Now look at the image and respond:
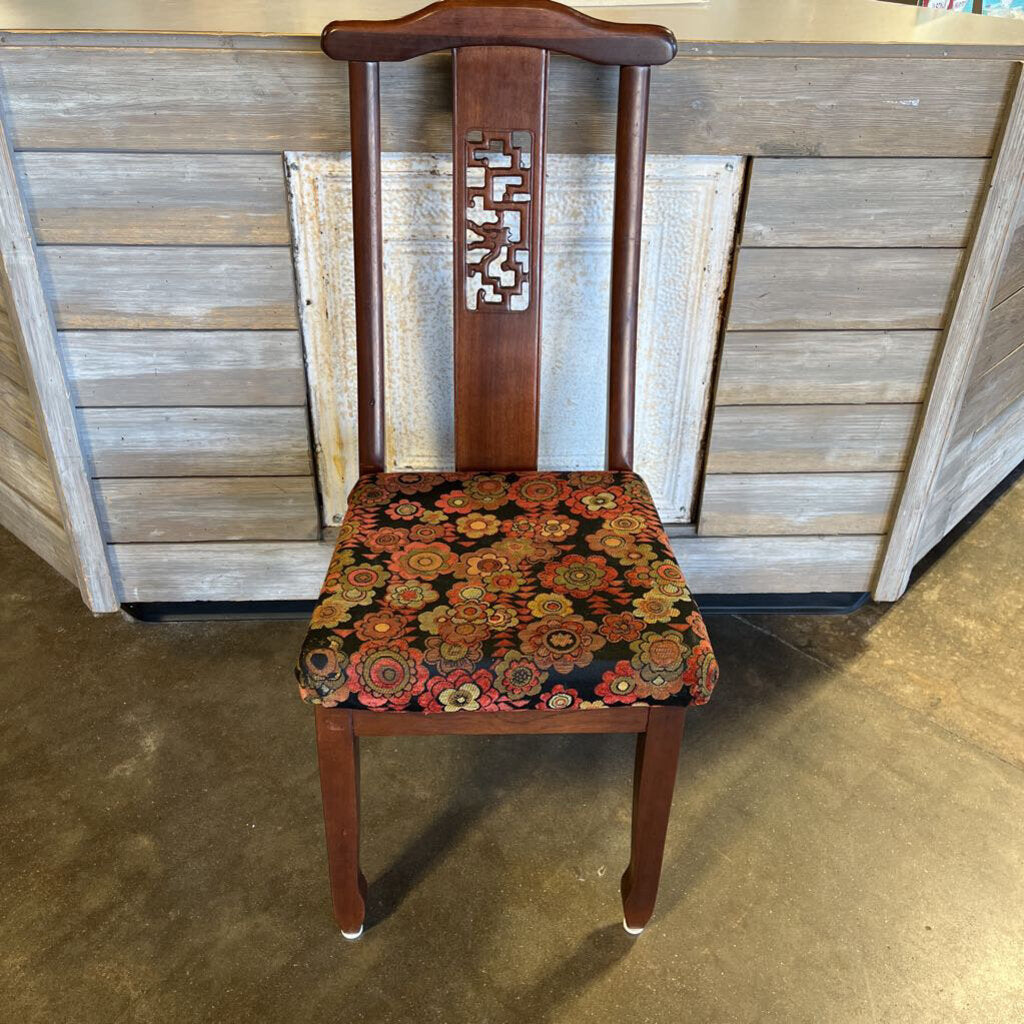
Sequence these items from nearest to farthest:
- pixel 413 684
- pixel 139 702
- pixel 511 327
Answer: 1. pixel 413 684
2. pixel 511 327
3. pixel 139 702

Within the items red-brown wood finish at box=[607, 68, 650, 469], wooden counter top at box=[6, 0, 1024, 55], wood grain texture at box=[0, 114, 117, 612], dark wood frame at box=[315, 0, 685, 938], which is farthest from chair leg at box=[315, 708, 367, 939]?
wooden counter top at box=[6, 0, 1024, 55]

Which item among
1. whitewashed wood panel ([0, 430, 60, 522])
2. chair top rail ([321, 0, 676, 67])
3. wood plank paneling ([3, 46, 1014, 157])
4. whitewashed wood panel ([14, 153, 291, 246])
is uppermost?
chair top rail ([321, 0, 676, 67])

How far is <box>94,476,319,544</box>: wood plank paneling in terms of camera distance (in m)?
1.54

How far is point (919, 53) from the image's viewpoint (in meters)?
1.22

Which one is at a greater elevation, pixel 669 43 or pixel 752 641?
pixel 669 43

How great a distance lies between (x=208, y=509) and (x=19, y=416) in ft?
1.25

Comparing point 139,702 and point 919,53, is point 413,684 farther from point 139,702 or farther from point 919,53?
point 919,53

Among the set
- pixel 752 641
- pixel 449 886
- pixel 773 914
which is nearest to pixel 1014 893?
pixel 773 914

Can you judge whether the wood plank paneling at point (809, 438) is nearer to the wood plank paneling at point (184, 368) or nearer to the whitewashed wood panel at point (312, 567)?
the whitewashed wood panel at point (312, 567)

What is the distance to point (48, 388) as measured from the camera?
1420mm

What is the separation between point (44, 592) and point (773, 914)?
4.75ft

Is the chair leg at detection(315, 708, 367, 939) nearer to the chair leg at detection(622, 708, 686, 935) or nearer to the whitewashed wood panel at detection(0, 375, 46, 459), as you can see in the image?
the chair leg at detection(622, 708, 686, 935)

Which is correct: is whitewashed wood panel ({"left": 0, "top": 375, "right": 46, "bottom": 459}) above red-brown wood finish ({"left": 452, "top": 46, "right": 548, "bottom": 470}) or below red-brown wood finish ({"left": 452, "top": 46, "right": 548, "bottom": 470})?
below

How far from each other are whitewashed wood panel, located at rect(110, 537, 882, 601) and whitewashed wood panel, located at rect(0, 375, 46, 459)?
24cm
